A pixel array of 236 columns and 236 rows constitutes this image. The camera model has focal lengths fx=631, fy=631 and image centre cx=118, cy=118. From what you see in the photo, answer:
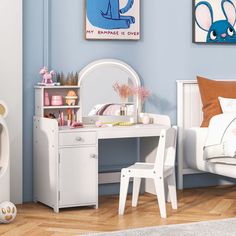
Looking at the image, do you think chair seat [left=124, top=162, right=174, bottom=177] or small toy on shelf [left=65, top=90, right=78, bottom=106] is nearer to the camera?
chair seat [left=124, top=162, right=174, bottom=177]

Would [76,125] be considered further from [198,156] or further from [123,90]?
[198,156]

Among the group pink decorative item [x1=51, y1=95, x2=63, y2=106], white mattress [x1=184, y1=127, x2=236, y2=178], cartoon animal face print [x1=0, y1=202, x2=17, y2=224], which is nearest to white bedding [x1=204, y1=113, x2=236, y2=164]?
white mattress [x1=184, y1=127, x2=236, y2=178]

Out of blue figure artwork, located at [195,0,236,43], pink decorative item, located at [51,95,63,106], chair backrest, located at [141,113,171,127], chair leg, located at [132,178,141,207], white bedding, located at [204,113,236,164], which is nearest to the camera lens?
white bedding, located at [204,113,236,164]

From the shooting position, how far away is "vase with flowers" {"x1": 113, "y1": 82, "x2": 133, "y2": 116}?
4.79 metres

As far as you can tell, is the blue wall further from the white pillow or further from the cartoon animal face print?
the cartoon animal face print

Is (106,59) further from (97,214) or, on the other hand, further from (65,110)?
(97,214)

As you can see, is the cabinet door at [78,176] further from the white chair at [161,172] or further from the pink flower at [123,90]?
the pink flower at [123,90]

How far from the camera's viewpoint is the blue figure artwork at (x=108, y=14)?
478 cm

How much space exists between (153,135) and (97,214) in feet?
2.45

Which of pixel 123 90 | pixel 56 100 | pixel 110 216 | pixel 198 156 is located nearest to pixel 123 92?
pixel 123 90

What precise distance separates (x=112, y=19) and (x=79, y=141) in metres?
1.08

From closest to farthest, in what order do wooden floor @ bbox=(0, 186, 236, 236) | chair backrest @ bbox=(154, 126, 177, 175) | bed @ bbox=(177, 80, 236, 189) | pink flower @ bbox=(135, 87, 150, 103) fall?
1. wooden floor @ bbox=(0, 186, 236, 236)
2. chair backrest @ bbox=(154, 126, 177, 175)
3. pink flower @ bbox=(135, 87, 150, 103)
4. bed @ bbox=(177, 80, 236, 189)

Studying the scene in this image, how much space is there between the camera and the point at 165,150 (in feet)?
13.9

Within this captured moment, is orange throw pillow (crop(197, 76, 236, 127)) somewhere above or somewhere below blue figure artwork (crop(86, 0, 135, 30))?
below
